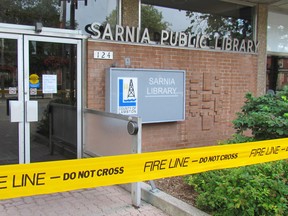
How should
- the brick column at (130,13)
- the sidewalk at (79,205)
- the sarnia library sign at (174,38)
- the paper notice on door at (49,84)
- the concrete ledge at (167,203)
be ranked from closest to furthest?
the concrete ledge at (167,203), the sidewalk at (79,205), the paper notice on door at (49,84), the sarnia library sign at (174,38), the brick column at (130,13)

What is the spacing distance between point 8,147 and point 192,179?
113 inches

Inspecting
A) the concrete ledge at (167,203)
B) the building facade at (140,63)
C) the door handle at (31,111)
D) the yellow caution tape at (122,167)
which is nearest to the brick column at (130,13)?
the building facade at (140,63)

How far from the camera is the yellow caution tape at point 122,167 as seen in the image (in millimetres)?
2814

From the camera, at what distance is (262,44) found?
848 centimetres

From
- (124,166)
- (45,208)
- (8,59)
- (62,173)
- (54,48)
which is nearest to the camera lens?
(62,173)

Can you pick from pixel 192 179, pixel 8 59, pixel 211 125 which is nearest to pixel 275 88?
pixel 211 125

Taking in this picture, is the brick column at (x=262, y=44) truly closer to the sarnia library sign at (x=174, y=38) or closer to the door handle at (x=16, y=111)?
the sarnia library sign at (x=174, y=38)

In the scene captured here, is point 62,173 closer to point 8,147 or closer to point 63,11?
point 8,147

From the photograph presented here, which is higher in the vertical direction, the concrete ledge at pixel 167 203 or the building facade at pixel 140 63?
the building facade at pixel 140 63

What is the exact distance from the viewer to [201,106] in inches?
293

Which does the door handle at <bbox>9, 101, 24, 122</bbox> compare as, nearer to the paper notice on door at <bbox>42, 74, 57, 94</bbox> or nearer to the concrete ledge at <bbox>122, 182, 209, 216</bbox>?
the paper notice on door at <bbox>42, 74, 57, 94</bbox>

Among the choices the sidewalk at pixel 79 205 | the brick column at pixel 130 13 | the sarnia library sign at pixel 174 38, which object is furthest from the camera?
the brick column at pixel 130 13

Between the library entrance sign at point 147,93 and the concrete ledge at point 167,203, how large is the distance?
6.12 feet

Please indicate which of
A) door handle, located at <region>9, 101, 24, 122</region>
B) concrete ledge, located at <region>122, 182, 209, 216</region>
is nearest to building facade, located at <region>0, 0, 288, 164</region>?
door handle, located at <region>9, 101, 24, 122</region>
